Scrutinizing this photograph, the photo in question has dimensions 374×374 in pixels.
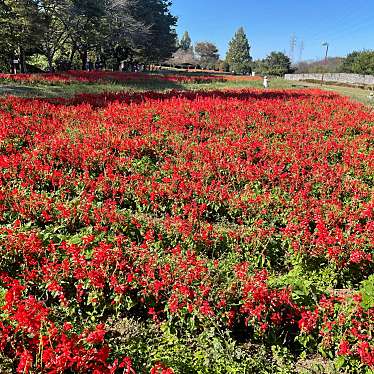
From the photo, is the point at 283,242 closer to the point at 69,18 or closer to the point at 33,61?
the point at 69,18

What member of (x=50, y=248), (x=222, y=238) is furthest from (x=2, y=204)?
(x=222, y=238)

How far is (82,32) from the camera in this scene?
3844 centimetres

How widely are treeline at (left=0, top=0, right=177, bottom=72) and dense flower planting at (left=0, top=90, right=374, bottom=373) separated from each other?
73.3ft

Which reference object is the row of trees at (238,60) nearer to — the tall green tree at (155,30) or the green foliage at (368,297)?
the tall green tree at (155,30)

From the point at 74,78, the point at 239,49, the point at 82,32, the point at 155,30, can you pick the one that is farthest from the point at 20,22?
the point at 239,49

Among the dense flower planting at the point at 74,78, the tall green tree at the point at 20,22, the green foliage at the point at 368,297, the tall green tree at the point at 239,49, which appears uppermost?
the tall green tree at the point at 239,49

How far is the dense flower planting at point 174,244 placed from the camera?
13.1 ft

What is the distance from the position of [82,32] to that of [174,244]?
38.3 meters

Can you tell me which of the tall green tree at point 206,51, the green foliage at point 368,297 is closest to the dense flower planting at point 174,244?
Result: the green foliage at point 368,297

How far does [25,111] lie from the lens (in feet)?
42.5

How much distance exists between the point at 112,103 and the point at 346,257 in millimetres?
12211

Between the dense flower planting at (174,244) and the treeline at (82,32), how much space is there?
73.3ft

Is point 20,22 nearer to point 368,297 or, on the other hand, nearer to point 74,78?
point 74,78

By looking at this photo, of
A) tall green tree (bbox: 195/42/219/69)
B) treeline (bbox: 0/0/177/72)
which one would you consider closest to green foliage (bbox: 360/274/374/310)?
treeline (bbox: 0/0/177/72)
